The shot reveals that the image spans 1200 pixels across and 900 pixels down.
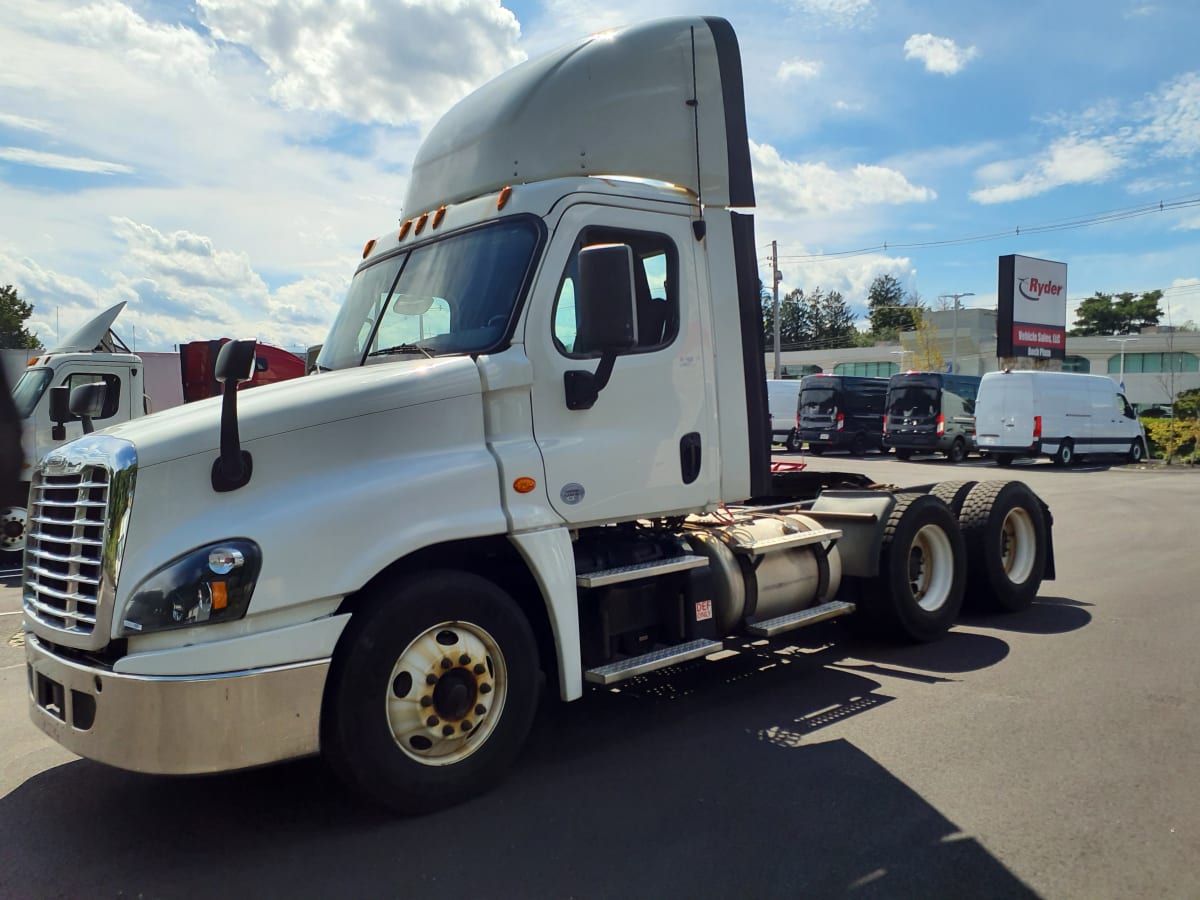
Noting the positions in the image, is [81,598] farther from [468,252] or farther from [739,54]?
[739,54]

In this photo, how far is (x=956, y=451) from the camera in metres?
28.0

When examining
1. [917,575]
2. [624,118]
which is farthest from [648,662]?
[917,575]

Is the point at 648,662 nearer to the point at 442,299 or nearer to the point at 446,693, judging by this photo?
the point at 446,693

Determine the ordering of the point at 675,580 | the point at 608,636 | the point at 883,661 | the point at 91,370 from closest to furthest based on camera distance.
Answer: the point at 608,636 < the point at 675,580 < the point at 883,661 < the point at 91,370

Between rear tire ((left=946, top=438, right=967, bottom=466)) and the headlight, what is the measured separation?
26931 millimetres

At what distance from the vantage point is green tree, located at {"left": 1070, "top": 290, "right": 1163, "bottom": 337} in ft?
302

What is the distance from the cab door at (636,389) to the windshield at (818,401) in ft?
80.1

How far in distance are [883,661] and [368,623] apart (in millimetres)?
3988

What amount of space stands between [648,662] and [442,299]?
211 cm

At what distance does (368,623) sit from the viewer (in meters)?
3.84

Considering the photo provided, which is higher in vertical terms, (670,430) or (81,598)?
(670,430)

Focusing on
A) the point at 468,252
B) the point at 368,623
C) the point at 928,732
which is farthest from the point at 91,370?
the point at 928,732

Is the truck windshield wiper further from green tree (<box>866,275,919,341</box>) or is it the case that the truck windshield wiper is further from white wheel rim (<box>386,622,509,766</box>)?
green tree (<box>866,275,919,341</box>)

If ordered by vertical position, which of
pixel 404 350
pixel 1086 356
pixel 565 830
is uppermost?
pixel 1086 356
